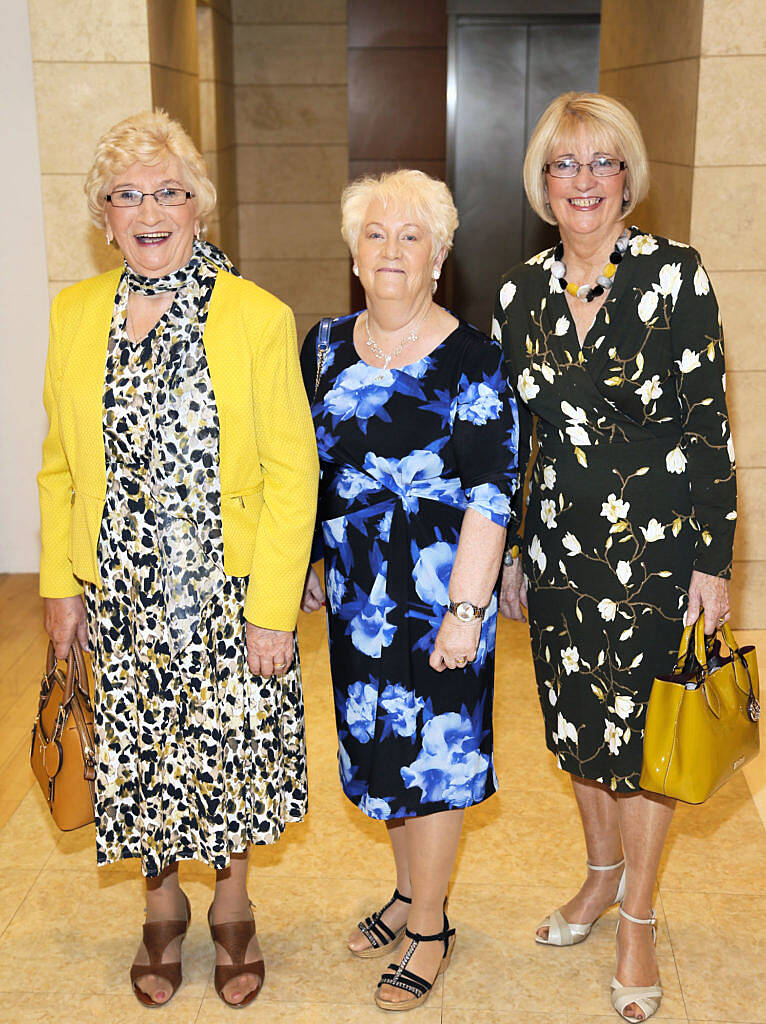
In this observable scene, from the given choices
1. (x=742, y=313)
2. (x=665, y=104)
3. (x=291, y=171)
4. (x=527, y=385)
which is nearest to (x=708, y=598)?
(x=527, y=385)

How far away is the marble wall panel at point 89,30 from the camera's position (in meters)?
4.46

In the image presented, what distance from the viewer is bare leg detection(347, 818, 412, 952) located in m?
2.70

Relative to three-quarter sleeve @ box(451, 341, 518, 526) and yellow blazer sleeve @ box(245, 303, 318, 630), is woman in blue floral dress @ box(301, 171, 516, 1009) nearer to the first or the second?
three-quarter sleeve @ box(451, 341, 518, 526)

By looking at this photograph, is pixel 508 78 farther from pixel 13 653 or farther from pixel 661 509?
pixel 661 509

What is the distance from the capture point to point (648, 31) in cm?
485

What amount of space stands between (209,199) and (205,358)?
355 mm

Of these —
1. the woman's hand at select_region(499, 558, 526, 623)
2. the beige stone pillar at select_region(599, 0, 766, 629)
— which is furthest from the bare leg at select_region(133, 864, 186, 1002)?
the beige stone pillar at select_region(599, 0, 766, 629)

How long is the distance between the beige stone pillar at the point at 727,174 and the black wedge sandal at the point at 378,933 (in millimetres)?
2498

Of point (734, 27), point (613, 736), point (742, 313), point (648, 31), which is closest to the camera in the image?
point (613, 736)

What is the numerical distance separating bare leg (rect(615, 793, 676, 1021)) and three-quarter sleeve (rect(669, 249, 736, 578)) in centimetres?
59

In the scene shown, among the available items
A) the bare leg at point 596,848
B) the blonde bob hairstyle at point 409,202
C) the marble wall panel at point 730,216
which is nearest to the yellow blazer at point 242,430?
the blonde bob hairstyle at point 409,202

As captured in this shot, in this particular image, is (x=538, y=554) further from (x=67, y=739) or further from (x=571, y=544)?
(x=67, y=739)

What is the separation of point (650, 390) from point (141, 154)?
115 centimetres

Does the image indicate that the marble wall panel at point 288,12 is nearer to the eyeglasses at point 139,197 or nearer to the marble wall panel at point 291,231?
the marble wall panel at point 291,231
